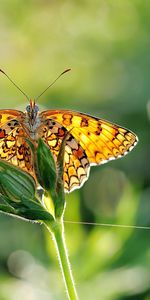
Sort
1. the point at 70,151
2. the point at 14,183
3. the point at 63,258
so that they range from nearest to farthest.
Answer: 1. the point at 63,258
2. the point at 14,183
3. the point at 70,151

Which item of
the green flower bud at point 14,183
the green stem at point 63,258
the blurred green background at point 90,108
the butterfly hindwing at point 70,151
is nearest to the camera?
the green stem at point 63,258

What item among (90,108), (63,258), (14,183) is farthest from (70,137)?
(90,108)

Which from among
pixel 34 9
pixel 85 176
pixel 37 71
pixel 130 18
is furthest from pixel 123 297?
pixel 34 9

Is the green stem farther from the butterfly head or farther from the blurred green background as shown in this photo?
the blurred green background

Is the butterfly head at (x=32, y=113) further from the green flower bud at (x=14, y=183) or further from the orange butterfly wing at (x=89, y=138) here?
the green flower bud at (x=14, y=183)

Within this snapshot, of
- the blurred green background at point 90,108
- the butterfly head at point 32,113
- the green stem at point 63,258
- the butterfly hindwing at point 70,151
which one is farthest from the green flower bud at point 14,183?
the blurred green background at point 90,108

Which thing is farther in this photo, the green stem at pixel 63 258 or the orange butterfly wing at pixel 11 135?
the orange butterfly wing at pixel 11 135

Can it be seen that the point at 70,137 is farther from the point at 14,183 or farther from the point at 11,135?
the point at 14,183
